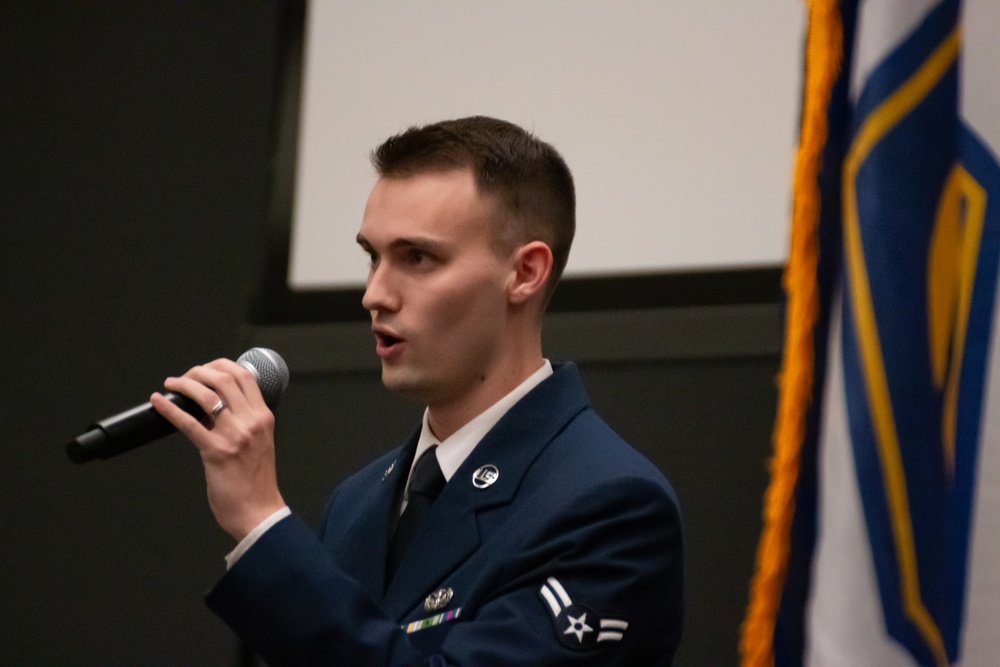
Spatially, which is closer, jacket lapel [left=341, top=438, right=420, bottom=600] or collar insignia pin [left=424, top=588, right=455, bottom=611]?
collar insignia pin [left=424, top=588, right=455, bottom=611]

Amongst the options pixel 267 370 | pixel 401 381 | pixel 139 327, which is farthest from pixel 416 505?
pixel 139 327

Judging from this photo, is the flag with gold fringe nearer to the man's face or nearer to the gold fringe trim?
the gold fringe trim

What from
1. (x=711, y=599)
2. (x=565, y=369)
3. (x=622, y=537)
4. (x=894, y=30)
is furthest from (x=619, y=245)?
(x=894, y=30)

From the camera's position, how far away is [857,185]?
852mm

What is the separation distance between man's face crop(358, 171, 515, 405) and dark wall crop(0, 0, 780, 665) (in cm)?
110

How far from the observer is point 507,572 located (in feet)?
4.72

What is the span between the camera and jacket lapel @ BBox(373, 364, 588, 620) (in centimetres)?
151

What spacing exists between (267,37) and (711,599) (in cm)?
193

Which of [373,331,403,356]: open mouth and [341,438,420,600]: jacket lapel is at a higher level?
[373,331,403,356]: open mouth

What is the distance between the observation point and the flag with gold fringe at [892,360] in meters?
0.79

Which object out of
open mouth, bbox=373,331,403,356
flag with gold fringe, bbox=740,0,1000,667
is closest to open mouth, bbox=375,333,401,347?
open mouth, bbox=373,331,403,356

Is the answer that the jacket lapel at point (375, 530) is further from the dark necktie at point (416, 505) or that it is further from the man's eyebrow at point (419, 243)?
the man's eyebrow at point (419, 243)

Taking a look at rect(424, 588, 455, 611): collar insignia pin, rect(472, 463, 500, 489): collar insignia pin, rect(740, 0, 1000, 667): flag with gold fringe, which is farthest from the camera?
rect(472, 463, 500, 489): collar insignia pin

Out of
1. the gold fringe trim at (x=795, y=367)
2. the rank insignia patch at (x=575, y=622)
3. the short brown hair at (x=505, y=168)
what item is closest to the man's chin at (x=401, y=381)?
the short brown hair at (x=505, y=168)
